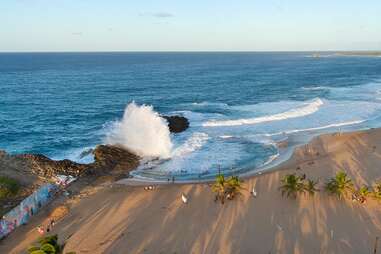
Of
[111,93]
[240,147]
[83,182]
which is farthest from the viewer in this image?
[111,93]

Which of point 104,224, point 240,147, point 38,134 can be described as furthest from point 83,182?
point 38,134

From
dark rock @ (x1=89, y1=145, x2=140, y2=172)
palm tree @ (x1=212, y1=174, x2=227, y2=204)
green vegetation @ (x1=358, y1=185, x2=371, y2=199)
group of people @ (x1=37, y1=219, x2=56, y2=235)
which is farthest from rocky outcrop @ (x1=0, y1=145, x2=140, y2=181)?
green vegetation @ (x1=358, y1=185, x2=371, y2=199)

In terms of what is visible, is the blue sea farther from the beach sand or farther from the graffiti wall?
the graffiti wall

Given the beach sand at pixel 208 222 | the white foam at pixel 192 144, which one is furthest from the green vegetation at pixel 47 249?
the white foam at pixel 192 144

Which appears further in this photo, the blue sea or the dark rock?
the blue sea

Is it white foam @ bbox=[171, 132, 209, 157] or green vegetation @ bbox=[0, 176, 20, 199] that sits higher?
green vegetation @ bbox=[0, 176, 20, 199]

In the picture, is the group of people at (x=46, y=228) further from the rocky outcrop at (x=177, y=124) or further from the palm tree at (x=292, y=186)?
the rocky outcrop at (x=177, y=124)

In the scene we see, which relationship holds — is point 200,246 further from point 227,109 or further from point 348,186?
point 227,109

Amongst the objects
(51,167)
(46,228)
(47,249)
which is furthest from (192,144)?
(47,249)
